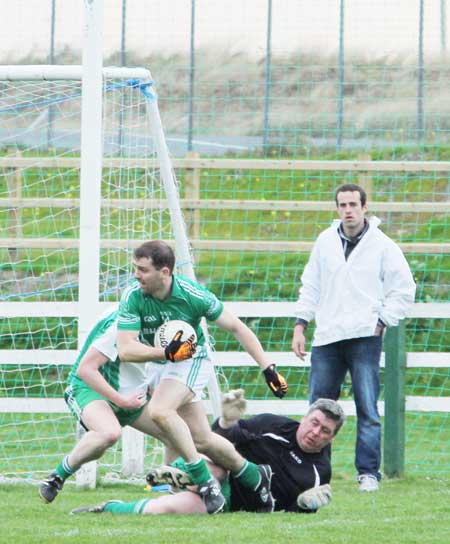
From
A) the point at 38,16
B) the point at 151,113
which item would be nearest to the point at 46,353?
the point at 151,113

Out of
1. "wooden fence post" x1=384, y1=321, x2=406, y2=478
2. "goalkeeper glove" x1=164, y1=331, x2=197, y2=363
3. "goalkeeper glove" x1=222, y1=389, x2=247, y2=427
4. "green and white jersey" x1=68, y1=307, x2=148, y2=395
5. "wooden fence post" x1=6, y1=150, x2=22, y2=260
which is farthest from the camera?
"wooden fence post" x1=6, y1=150, x2=22, y2=260

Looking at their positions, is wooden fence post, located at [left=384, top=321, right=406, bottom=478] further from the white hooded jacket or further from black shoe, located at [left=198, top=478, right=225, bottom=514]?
black shoe, located at [left=198, top=478, right=225, bottom=514]

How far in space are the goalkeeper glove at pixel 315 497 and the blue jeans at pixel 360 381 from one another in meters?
1.65

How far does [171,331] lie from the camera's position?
285 inches

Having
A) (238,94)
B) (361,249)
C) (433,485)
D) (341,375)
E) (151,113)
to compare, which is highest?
(238,94)

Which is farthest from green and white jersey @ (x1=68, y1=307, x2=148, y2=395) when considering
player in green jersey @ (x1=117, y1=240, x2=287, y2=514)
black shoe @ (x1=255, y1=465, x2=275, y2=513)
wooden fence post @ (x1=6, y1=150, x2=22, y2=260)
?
wooden fence post @ (x1=6, y1=150, x2=22, y2=260)

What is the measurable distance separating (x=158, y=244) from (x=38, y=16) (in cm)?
1088

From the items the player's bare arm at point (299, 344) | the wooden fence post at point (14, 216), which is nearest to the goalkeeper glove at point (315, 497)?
the player's bare arm at point (299, 344)

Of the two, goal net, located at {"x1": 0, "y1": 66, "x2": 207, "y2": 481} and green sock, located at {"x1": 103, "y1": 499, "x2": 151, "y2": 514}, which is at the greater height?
goal net, located at {"x1": 0, "y1": 66, "x2": 207, "y2": 481}

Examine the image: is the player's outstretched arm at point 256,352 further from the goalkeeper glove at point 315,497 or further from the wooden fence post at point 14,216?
the wooden fence post at point 14,216

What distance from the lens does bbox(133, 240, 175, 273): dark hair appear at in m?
7.27

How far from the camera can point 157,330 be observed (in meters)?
7.45

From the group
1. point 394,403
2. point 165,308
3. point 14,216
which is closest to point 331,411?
point 165,308

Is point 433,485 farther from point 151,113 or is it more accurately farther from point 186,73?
point 186,73
